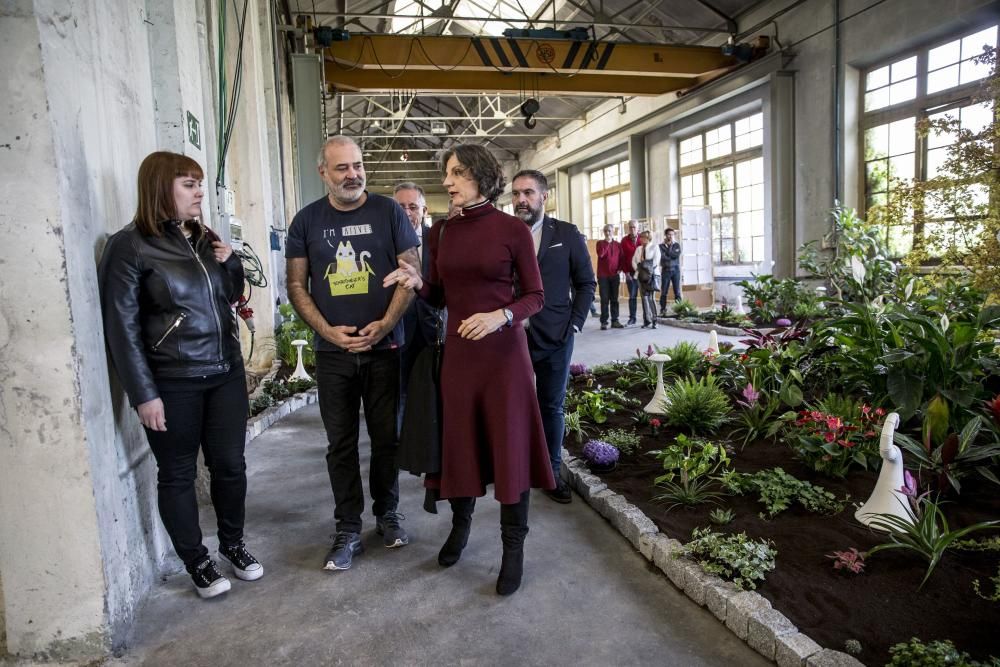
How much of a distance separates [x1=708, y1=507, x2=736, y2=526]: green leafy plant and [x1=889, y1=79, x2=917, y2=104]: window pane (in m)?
9.96

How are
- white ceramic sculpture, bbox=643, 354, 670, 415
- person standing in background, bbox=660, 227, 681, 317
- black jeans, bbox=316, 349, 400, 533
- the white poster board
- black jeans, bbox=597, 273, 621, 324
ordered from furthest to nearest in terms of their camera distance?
the white poster board
person standing in background, bbox=660, 227, 681, 317
black jeans, bbox=597, 273, 621, 324
white ceramic sculpture, bbox=643, 354, 670, 415
black jeans, bbox=316, 349, 400, 533

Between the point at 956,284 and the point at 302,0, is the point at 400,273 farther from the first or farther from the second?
the point at 302,0

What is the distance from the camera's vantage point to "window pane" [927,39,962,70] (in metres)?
9.12

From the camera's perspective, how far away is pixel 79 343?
1.97 meters

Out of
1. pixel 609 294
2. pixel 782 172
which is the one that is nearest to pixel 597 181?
pixel 782 172

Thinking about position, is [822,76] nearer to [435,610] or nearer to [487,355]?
[487,355]

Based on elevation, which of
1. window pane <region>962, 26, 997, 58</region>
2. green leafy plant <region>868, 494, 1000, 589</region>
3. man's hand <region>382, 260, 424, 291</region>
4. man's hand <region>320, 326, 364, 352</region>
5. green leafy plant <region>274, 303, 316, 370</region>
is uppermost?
window pane <region>962, 26, 997, 58</region>

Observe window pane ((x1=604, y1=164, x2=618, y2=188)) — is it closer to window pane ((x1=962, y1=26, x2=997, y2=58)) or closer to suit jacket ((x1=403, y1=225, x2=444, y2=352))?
window pane ((x1=962, y1=26, x2=997, y2=58))

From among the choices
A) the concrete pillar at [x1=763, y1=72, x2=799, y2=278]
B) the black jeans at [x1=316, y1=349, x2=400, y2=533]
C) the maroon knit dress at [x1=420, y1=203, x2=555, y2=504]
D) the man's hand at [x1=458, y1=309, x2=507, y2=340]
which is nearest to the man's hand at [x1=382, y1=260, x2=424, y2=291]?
the maroon knit dress at [x1=420, y1=203, x2=555, y2=504]

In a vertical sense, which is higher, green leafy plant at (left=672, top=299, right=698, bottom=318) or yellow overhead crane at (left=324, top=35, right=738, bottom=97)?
yellow overhead crane at (left=324, top=35, right=738, bottom=97)

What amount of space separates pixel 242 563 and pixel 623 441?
222cm

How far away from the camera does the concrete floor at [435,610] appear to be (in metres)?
2.06

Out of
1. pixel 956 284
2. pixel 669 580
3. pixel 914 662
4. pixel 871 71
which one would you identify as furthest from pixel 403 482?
pixel 871 71

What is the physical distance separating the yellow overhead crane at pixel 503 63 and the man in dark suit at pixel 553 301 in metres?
8.10
